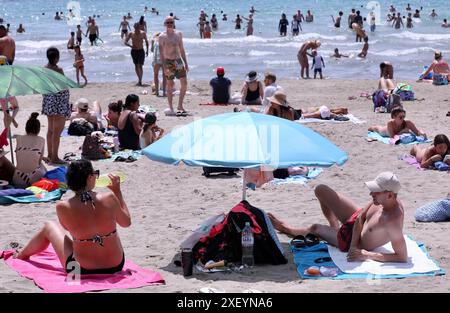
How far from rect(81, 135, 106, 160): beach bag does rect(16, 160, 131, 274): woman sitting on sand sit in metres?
4.48

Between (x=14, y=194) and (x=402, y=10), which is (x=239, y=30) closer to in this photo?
(x=402, y=10)

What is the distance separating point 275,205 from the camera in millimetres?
8125

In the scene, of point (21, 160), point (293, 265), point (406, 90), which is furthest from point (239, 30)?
point (293, 265)

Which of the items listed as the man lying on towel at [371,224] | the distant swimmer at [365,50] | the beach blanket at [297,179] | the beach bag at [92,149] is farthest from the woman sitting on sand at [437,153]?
the distant swimmer at [365,50]

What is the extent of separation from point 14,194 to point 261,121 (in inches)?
126

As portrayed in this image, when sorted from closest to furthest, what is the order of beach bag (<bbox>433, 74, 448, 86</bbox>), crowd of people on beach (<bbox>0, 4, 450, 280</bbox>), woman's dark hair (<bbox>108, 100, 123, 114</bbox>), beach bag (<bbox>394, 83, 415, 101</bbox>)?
crowd of people on beach (<bbox>0, 4, 450, 280</bbox>), woman's dark hair (<bbox>108, 100, 123, 114</bbox>), beach bag (<bbox>394, 83, 415, 101</bbox>), beach bag (<bbox>433, 74, 448, 86</bbox>)

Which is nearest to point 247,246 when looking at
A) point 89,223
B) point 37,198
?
point 89,223

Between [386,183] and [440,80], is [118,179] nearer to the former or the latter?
[386,183]

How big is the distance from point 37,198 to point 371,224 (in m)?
3.68

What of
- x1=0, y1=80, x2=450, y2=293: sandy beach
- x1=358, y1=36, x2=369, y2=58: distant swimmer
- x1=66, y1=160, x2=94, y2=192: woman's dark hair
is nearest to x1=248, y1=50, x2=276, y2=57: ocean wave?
x1=358, y1=36, x2=369, y2=58: distant swimmer

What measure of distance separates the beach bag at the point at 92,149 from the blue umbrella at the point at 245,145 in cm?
418

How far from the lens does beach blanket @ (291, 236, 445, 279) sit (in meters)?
5.79

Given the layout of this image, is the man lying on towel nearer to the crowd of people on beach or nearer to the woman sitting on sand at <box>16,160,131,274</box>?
the crowd of people on beach

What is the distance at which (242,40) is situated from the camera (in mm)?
33938
